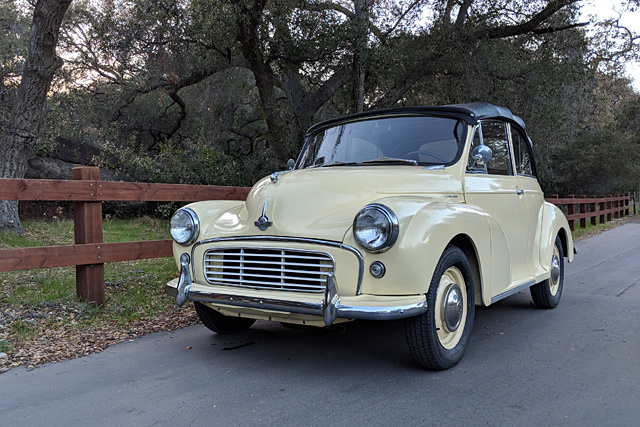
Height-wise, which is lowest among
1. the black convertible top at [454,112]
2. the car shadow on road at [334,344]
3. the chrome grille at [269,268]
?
the car shadow on road at [334,344]

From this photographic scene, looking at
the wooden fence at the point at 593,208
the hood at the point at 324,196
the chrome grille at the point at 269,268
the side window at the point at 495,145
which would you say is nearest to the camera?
the chrome grille at the point at 269,268

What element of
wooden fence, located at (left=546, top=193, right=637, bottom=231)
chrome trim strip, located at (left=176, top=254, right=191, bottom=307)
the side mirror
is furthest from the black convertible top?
wooden fence, located at (left=546, top=193, right=637, bottom=231)

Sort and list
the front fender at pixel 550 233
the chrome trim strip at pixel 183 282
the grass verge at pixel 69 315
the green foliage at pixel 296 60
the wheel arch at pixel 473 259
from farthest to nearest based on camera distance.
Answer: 1. the green foliage at pixel 296 60
2. the front fender at pixel 550 233
3. the grass verge at pixel 69 315
4. the wheel arch at pixel 473 259
5. the chrome trim strip at pixel 183 282

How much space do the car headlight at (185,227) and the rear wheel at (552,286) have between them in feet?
11.4

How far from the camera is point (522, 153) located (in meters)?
5.57

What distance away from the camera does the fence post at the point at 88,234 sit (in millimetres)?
4898

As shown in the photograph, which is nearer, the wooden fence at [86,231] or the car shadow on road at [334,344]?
the car shadow on road at [334,344]

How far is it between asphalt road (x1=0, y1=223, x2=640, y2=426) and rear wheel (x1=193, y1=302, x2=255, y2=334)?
10 centimetres

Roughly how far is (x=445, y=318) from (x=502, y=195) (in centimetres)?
160

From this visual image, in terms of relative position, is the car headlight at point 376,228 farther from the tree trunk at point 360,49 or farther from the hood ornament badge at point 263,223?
the tree trunk at point 360,49

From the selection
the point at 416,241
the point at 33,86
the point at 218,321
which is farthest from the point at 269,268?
the point at 33,86

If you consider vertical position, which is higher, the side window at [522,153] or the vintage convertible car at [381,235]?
the side window at [522,153]

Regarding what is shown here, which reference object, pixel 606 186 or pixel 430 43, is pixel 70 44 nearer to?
pixel 430 43

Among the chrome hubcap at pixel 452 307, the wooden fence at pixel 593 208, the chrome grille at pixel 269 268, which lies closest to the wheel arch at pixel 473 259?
the chrome hubcap at pixel 452 307
